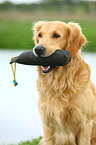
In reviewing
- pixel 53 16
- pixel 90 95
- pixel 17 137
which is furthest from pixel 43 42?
pixel 53 16

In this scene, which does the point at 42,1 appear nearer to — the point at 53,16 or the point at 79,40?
the point at 53,16

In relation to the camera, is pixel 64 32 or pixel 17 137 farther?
pixel 17 137

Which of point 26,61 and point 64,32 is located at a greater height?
point 64,32

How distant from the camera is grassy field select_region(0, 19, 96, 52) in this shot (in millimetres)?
16938

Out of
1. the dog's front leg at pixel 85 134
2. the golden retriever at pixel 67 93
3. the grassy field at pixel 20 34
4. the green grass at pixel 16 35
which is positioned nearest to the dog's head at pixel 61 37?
the golden retriever at pixel 67 93

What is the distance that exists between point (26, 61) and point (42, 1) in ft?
76.5

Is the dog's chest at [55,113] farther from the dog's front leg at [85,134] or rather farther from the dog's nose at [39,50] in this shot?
the dog's nose at [39,50]

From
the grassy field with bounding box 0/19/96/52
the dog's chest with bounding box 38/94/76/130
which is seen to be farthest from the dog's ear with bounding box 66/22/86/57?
the grassy field with bounding box 0/19/96/52

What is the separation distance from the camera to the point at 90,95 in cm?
389

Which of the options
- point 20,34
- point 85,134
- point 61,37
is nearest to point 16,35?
point 20,34

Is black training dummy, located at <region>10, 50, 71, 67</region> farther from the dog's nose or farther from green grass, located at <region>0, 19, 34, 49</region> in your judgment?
green grass, located at <region>0, 19, 34, 49</region>

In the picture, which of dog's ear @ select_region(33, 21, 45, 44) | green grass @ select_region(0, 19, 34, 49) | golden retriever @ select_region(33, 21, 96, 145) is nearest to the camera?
golden retriever @ select_region(33, 21, 96, 145)

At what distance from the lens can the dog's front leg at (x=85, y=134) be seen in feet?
12.6

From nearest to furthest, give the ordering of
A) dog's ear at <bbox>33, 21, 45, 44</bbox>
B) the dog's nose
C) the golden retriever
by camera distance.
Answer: the dog's nose < the golden retriever < dog's ear at <bbox>33, 21, 45, 44</bbox>
